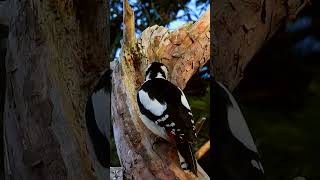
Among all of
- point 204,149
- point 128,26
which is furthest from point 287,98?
point 128,26

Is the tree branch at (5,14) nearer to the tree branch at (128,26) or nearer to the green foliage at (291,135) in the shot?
the tree branch at (128,26)

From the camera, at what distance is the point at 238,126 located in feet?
2.77

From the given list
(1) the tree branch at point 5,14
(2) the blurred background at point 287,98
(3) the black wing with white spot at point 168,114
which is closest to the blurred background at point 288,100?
(2) the blurred background at point 287,98

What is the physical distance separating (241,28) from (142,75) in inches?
9.6

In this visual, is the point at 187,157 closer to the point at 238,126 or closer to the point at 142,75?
the point at 238,126

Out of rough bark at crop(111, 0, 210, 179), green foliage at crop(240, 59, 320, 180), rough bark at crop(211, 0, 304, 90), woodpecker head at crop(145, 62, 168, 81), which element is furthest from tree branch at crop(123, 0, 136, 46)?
green foliage at crop(240, 59, 320, 180)

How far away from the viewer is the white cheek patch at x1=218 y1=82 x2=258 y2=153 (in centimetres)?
83

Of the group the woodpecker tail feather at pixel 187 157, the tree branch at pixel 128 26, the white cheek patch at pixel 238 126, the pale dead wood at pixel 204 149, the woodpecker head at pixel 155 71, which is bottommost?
the pale dead wood at pixel 204 149

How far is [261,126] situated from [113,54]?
18.0 inches

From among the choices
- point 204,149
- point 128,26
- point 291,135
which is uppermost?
point 128,26

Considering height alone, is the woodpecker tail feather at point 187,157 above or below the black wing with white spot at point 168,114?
below

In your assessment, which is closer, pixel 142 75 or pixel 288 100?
pixel 288 100

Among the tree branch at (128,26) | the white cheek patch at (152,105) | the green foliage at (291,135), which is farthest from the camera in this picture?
the tree branch at (128,26)

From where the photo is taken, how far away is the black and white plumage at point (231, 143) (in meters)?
0.84
